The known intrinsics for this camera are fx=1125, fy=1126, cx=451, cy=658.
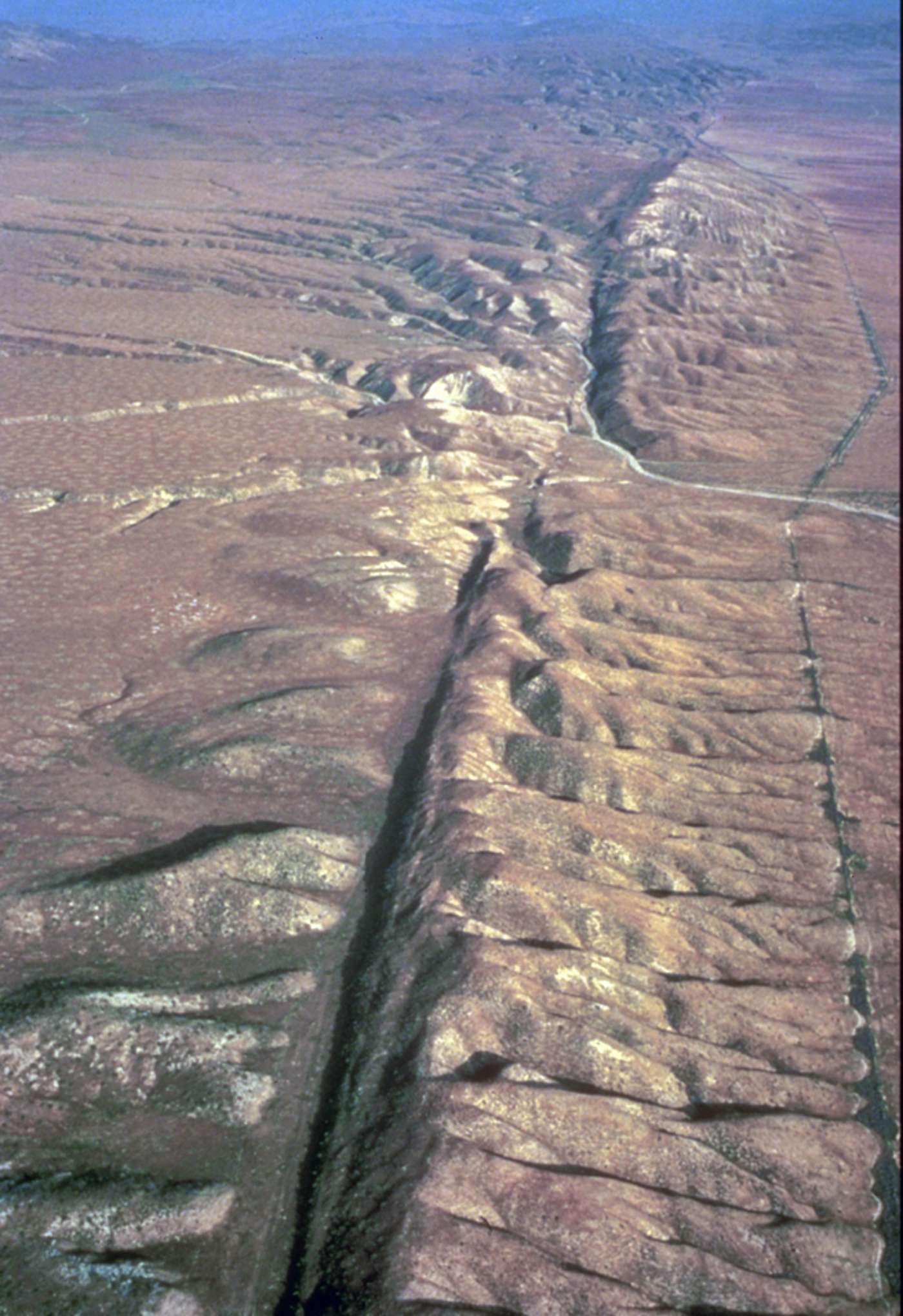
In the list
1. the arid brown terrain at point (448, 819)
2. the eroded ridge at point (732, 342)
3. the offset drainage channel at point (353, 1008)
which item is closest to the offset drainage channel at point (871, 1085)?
the arid brown terrain at point (448, 819)

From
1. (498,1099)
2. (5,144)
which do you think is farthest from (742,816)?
(5,144)

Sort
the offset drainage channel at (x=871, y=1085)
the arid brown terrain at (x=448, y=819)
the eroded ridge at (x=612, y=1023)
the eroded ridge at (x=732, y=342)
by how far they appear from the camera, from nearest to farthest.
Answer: the eroded ridge at (x=612, y=1023) → the arid brown terrain at (x=448, y=819) → the offset drainage channel at (x=871, y=1085) → the eroded ridge at (x=732, y=342)

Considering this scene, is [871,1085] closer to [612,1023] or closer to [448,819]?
[612,1023]

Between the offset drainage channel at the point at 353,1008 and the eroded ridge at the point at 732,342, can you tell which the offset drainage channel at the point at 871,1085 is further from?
the eroded ridge at the point at 732,342

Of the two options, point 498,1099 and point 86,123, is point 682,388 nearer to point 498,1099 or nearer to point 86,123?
point 498,1099

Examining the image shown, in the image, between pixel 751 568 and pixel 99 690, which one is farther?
pixel 751 568

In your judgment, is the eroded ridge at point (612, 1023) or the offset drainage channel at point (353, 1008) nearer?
the offset drainage channel at point (353, 1008)

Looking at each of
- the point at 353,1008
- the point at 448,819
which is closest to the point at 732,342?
the point at 448,819
